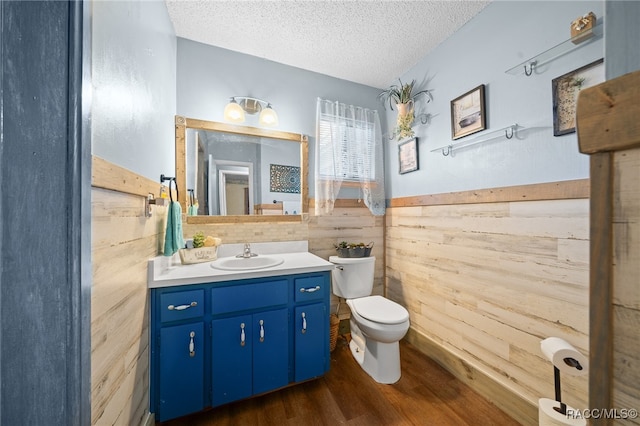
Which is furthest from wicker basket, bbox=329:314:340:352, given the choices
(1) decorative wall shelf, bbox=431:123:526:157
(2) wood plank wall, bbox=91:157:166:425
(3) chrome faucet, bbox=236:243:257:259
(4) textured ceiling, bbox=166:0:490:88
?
(4) textured ceiling, bbox=166:0:490:88

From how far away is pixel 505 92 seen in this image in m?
1.41

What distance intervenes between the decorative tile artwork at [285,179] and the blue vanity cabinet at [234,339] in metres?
0.87

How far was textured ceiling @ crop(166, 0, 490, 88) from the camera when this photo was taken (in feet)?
4.86

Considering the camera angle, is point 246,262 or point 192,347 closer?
point 192,347

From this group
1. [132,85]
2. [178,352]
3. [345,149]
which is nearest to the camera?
[132,85]

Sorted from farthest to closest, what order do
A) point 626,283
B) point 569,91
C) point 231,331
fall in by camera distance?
point 231,331, point 569,91, point 626,283

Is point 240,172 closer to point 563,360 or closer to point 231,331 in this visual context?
point 231,331

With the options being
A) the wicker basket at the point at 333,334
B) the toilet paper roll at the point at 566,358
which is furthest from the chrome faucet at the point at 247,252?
the toilet paper roll at the point at 566,358

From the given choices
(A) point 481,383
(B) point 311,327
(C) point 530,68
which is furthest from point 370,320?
(C) point 530,68

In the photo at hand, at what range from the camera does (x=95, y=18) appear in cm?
69

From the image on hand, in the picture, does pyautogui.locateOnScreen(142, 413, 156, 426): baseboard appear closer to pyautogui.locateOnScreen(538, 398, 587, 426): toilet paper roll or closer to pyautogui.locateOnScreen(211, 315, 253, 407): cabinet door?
pyautogui.locateOnScreen(211, 315, 253, 407): cabinet door

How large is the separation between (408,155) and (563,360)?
168cm

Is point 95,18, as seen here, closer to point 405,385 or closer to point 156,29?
point 156,29


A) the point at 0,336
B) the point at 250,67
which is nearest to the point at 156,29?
the point at 250,67
